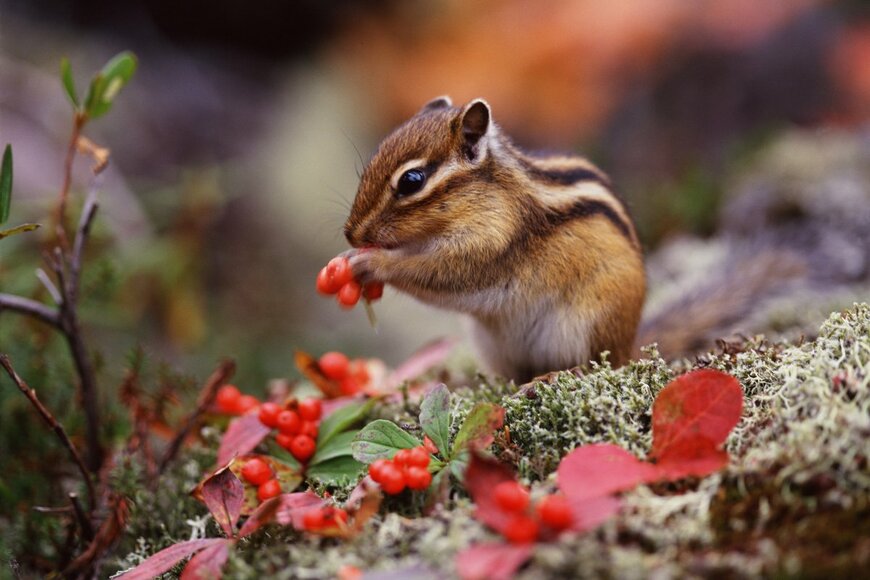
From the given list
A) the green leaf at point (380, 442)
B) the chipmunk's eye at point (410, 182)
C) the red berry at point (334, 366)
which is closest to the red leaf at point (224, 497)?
the green leaf at point (380, 442)

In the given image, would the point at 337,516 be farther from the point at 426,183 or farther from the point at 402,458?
the point at 426,183

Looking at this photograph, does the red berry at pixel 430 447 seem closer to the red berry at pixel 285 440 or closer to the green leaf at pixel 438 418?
the green leaf at pixel 438 418

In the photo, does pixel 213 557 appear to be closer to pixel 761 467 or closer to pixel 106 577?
pixel 106 577

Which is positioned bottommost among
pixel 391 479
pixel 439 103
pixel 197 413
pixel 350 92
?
pixel 391 479

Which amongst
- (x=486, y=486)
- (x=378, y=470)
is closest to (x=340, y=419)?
(x=378, y=470)

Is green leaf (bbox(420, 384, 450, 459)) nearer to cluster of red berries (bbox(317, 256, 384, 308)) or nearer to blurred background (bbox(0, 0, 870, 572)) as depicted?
cluster of red berries (bbox(317, 256, 384, 308))

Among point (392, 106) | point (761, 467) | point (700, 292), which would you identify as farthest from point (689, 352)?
point (392, 106)
